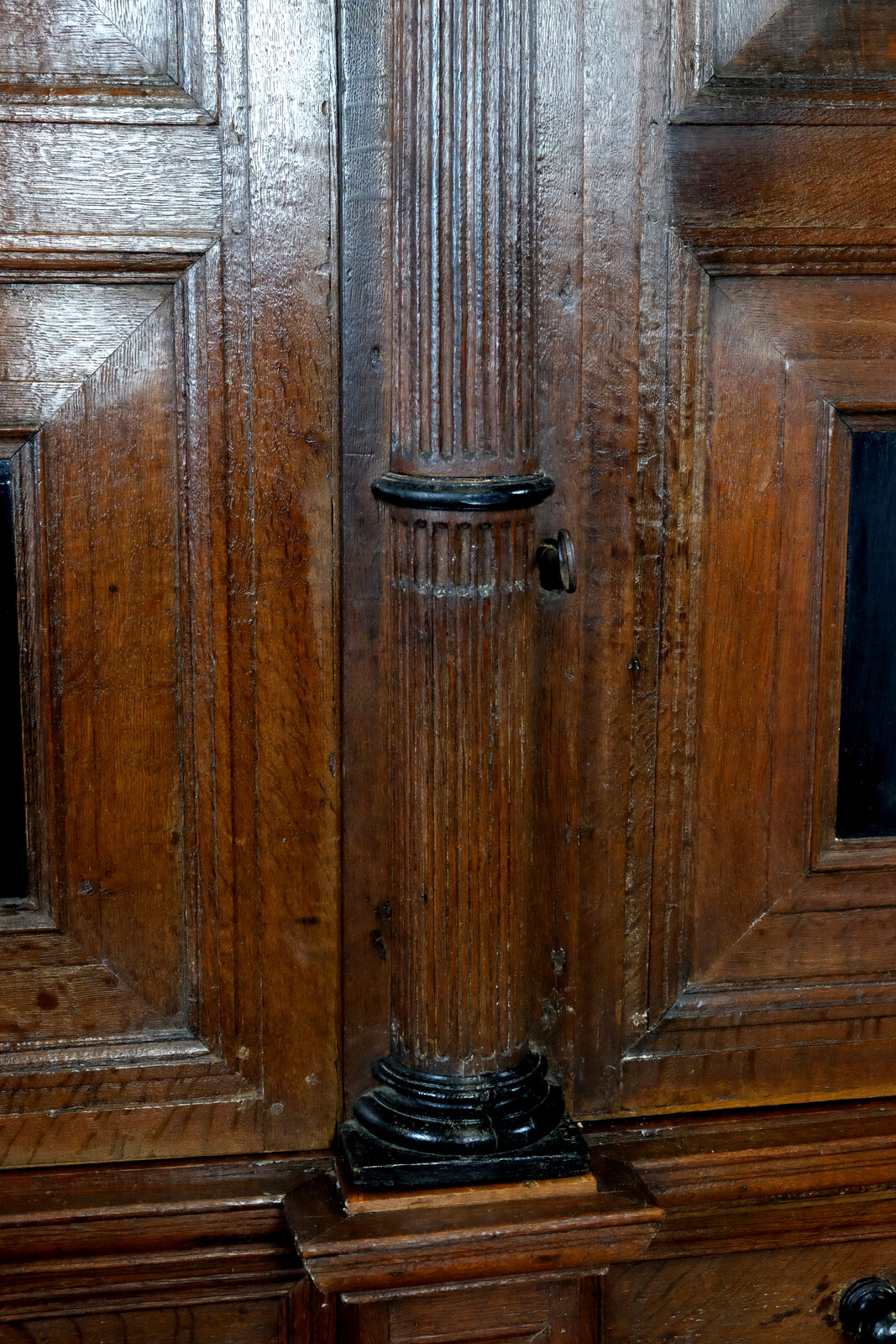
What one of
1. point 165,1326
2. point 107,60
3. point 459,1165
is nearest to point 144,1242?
point 165,1326

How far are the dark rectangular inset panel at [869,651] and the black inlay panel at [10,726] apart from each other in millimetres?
862

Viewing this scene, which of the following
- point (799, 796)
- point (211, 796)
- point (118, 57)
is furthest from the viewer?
point (799, 796)

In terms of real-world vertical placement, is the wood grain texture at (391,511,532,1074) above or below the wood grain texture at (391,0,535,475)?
below

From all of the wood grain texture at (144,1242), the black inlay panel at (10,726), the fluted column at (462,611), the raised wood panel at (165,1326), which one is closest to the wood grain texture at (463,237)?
the fluted column at (462,611)

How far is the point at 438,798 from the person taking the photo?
149 centimetres

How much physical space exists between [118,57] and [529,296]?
1.45ft

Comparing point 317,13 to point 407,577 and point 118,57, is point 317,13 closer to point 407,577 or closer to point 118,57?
point 118,57

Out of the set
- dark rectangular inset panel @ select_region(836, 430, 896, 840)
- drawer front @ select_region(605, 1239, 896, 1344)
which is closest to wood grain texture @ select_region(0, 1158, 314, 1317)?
drawer front @ select_region(605, 1239, 896, 1344)

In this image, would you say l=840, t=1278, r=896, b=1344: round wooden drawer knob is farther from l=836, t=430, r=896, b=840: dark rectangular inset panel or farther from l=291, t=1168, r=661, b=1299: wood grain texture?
l=836, t=430, r=896, b=840: dark rectangular inset panel

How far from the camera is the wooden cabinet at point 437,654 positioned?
1.43 m

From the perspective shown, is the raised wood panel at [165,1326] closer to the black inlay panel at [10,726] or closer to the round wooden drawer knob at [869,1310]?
the black inlay panel at [10,726]

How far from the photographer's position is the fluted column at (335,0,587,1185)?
1.38 metres

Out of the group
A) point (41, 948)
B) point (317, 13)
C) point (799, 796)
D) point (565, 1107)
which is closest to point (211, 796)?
point (41, 948)

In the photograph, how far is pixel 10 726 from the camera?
151 cm
